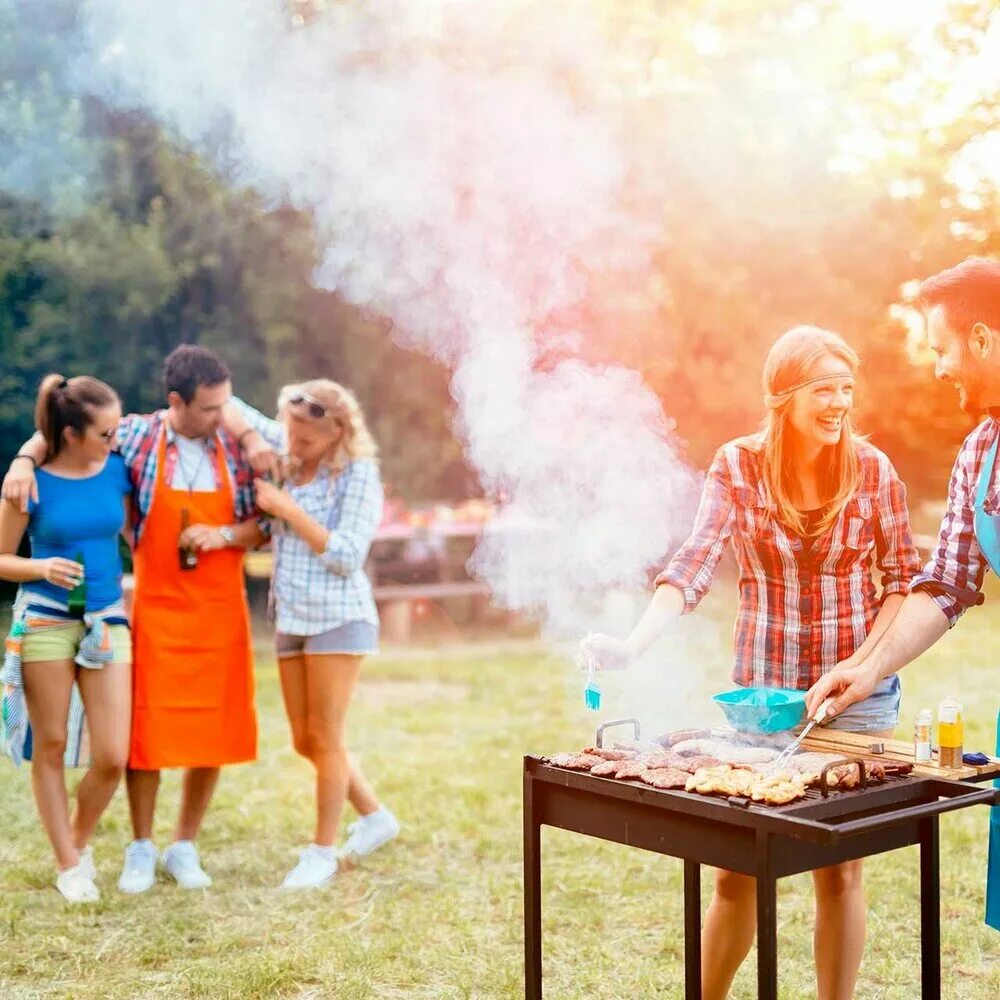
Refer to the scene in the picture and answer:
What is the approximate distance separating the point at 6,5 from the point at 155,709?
3.60 meters

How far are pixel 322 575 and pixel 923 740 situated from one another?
2.26m

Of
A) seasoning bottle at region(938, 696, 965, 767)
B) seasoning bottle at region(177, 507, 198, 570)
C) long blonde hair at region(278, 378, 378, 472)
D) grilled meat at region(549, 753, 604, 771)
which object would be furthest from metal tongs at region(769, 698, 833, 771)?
seasoning bottle at region(177, 507, 198, 570)

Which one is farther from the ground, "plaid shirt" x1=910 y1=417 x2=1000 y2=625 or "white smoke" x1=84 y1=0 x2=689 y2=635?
"white smoke" x1=84 y1=0 x2=689 y2=635

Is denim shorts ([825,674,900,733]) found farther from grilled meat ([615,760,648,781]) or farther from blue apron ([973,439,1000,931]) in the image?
grilled meat ([615,760,648,781])

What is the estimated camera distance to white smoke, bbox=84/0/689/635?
→ 4312mm

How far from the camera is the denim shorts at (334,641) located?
407 centimetres

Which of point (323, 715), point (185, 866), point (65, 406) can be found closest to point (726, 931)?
point (323, 715)

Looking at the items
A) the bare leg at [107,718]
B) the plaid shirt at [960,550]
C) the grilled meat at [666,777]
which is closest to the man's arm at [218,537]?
the bare leg at [107,718]

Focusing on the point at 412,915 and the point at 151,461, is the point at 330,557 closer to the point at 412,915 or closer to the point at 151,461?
the point at 151,461

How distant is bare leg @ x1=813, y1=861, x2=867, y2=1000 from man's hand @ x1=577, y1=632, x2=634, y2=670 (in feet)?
1.92

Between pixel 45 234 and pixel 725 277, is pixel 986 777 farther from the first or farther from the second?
pixel 45 234

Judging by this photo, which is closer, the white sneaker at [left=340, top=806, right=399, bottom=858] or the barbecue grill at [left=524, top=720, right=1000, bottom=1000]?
the barbecue grill at [left=524, top=720, right=1000, bottom=1000]

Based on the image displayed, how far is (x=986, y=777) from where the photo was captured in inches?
89.8

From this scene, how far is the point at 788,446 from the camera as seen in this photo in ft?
8.73
